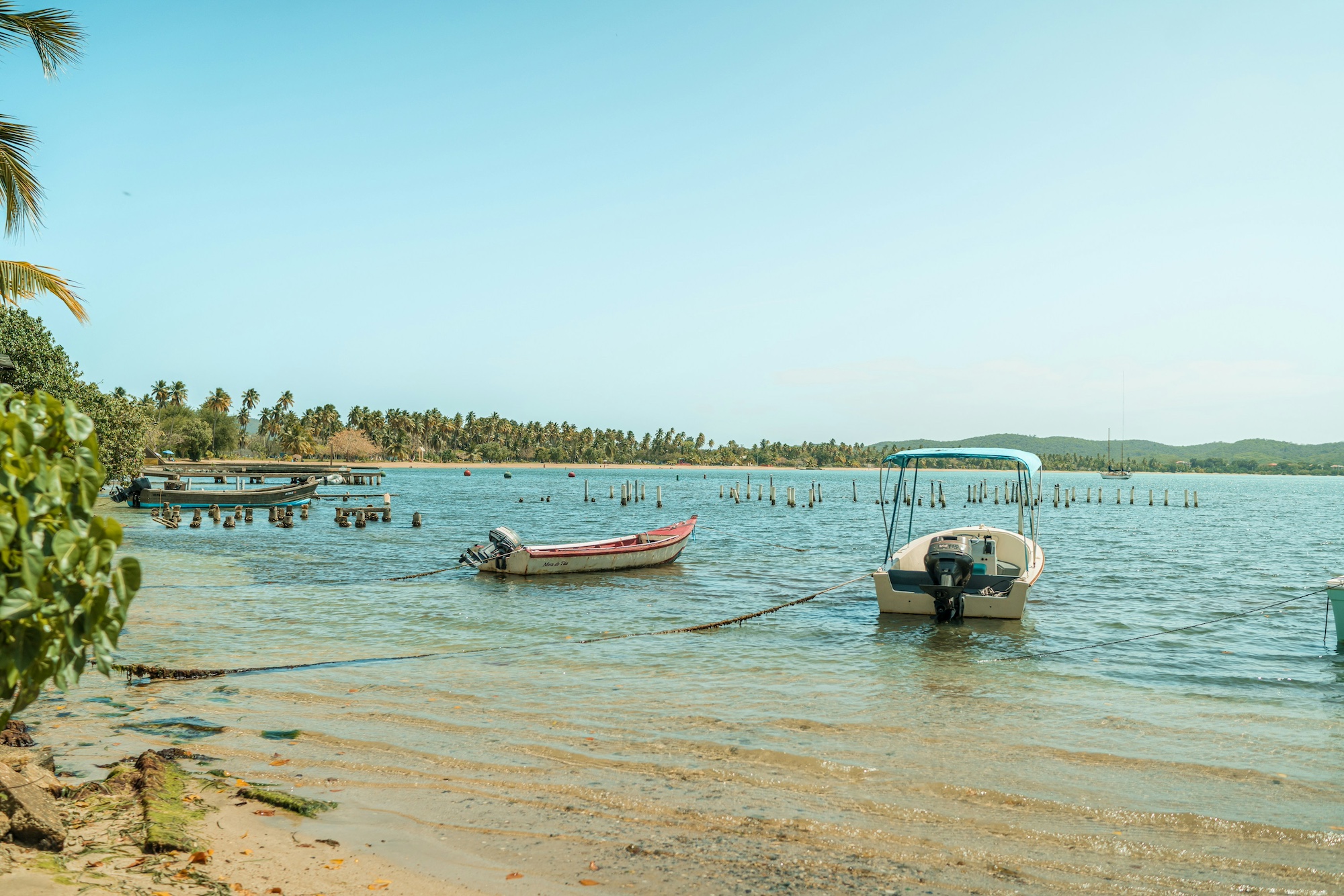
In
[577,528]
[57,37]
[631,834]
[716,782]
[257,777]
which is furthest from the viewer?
[577,528]

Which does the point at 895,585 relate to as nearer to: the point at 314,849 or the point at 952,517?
the point at 314,849

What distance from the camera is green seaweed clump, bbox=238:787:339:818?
6758 mm

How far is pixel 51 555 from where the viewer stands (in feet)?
10.7

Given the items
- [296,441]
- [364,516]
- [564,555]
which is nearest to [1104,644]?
[564,555]

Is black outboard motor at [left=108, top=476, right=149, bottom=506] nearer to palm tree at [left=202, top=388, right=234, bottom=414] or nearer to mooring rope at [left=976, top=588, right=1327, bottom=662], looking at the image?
mooring rope at [left=976, top=588, right=1327, bottom=662]

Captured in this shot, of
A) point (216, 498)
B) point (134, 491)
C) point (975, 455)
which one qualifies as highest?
point (975, 455)

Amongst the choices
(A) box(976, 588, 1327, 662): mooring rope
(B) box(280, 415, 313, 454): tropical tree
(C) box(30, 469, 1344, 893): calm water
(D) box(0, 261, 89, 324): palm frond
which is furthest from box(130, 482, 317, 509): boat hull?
(B) box(280, 415, 313, 454): tropical tree

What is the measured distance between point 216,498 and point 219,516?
2613 millimetres

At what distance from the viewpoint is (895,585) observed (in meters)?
19.0

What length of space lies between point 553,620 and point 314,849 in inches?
505

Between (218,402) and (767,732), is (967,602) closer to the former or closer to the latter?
(767,732)

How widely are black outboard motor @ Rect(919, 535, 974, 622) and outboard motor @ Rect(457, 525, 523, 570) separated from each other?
12.7m

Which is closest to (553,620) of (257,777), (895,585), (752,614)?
(752,614)

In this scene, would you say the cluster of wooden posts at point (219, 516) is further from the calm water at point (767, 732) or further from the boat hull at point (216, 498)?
the calm water at point (767, 732)
